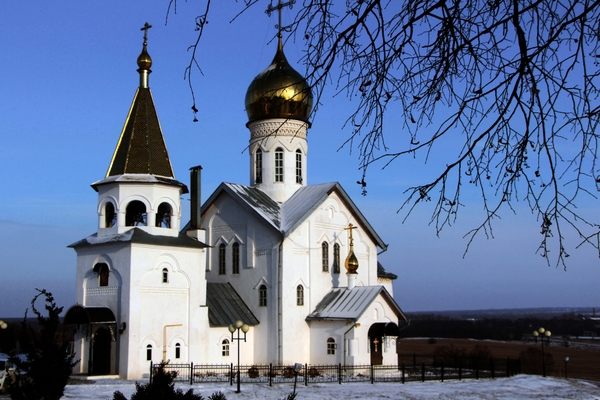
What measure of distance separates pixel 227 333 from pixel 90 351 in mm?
4075

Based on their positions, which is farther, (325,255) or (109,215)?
(325,255)

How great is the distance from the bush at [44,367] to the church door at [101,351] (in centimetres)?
858

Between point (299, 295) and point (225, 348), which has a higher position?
point (299, 295)

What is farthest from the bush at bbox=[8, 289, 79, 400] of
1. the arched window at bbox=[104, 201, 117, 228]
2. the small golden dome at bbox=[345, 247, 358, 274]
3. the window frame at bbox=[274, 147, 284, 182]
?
the window frame at bbox=[274, 147, 284, 182]

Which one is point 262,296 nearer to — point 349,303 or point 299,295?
point 299,295

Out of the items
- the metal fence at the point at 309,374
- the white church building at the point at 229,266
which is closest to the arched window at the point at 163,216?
the white church building at the point at 229,266

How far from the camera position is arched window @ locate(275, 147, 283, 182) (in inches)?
967

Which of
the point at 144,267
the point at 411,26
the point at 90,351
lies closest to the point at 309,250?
the point at 144,267

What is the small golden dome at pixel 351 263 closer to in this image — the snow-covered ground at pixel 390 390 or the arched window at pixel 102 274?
the snow-covered ground at pixel 390 390

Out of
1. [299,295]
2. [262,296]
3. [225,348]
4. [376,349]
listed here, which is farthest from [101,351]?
[376,349]

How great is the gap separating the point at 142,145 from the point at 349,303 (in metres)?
8.01

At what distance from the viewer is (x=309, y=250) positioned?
73.9ft

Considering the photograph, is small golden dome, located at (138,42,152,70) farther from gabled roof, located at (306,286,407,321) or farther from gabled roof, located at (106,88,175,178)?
gabled roof, located at (306,286,407,321)

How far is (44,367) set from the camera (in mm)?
9625
